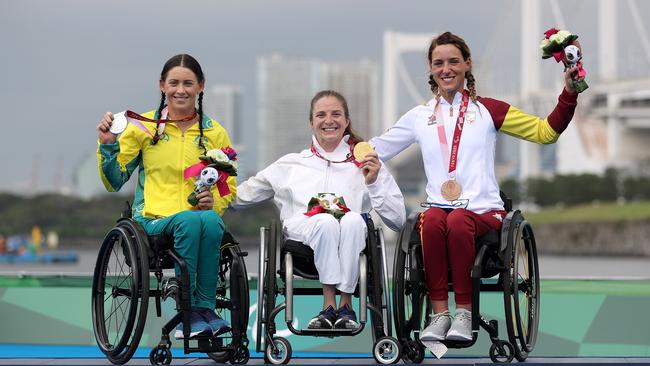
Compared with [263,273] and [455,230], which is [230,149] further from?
[455,230]

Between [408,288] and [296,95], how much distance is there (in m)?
86.7

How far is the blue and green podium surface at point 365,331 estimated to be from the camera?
5.02m

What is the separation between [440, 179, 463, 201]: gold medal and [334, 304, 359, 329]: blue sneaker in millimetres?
521

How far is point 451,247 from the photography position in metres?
3.85

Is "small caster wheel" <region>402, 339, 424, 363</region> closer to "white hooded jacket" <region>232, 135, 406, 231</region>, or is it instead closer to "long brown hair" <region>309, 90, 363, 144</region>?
"white hooded jacket" <region>232, 135, 406, 231</region>

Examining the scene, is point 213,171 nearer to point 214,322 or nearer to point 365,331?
point 214,322

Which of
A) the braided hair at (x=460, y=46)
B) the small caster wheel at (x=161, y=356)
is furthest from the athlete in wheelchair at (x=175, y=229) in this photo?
the braided hair at (x=460, y=46)

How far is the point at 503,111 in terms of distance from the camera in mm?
4152

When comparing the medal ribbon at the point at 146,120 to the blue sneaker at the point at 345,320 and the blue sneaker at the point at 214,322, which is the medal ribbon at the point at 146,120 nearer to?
the blue sneaker at the point at 214,322

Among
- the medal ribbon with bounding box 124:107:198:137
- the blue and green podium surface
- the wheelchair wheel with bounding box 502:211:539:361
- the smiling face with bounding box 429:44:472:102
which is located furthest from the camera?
the blue and green podium surface

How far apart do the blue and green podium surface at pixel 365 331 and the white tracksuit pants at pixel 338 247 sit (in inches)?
45.1

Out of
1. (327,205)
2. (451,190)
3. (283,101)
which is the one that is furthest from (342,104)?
(283,101)

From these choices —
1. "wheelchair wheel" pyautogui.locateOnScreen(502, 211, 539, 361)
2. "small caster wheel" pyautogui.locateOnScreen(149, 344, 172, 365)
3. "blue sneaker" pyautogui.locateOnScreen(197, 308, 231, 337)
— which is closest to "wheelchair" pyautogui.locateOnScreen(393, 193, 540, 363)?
"wheelchair wheel" pyautogui.locateOnScreen(502, 211, 539, 361)

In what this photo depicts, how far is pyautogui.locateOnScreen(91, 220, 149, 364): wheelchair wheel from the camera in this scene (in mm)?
3643
